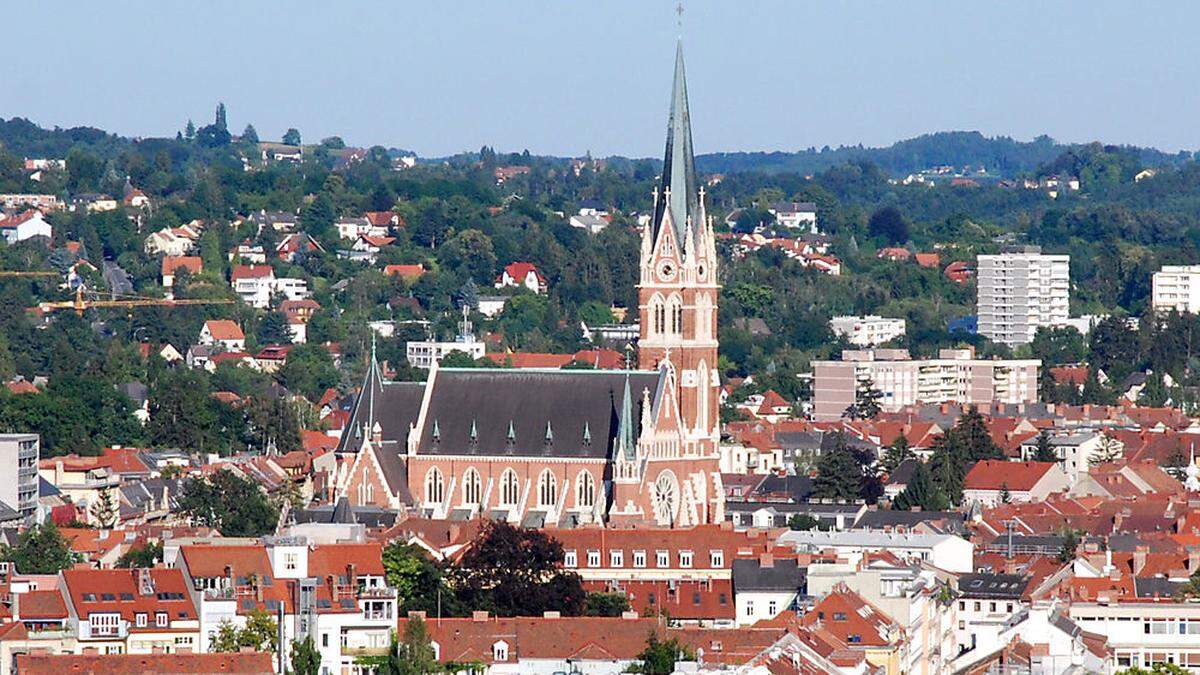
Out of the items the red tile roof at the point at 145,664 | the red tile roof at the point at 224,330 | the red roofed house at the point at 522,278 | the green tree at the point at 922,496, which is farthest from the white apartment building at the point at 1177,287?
the red tile roof at the point at 145,664

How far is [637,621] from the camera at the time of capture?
2381 inches

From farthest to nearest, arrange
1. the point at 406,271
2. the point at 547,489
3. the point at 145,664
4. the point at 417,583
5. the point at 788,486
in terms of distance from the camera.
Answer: the point at 406,271 < the point at 788,486 < the point at 547,489 < the point at 417,583 < the point at 145,664

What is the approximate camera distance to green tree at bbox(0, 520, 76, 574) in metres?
70.8

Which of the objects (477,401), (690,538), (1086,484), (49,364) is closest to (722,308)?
(49,364)

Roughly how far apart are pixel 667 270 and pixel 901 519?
760 cm

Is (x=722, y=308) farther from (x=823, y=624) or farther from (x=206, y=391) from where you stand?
(x=823, y=624)

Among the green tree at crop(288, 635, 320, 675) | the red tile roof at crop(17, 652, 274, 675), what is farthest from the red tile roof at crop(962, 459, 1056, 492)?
the red tile roof at crop(17, 652, 274, 675)

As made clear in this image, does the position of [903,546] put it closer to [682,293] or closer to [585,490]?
[585,490]

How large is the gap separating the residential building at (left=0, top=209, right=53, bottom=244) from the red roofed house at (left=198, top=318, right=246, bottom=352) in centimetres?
1820

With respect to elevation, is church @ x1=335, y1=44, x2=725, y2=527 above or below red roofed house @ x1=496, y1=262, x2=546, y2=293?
above

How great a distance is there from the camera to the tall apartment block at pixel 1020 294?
176 metres

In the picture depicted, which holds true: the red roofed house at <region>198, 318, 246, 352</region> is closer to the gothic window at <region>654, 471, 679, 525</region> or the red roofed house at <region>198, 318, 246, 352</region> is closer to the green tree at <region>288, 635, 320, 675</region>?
the gothic window at <region>654, 471, 679, 525</region>

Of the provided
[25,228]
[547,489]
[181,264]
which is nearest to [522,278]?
[181,264]

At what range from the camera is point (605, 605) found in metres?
66.8
